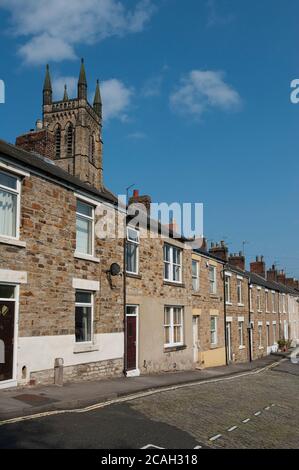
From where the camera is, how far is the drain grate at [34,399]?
32.1ft

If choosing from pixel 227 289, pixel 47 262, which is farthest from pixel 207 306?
pixel 47 262

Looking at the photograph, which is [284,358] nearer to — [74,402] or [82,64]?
[74,402]

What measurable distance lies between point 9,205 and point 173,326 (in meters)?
11.3

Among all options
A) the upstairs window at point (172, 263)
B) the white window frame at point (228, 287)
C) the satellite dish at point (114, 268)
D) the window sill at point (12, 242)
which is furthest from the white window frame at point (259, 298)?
the window sill at point (12, 242)

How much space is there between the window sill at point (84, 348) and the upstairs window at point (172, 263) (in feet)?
21.4

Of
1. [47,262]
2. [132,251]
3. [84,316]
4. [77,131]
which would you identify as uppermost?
[77,131]

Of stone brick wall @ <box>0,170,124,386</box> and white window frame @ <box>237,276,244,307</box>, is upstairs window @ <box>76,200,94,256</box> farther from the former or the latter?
white window frame @ <box>237,276,244,307</box>

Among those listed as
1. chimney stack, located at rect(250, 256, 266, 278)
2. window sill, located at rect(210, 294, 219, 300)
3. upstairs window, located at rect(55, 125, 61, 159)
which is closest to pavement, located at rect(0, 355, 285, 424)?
window sill, located at rect(210, 294, 219, 300)

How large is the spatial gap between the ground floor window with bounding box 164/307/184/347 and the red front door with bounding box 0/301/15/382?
9646 mm

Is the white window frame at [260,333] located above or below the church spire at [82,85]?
below

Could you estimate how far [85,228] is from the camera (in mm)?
14945

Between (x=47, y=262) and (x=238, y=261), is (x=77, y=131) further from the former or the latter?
(x=47, y=262)

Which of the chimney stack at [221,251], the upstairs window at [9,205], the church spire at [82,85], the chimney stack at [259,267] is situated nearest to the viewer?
the upstairs window at [9,205]

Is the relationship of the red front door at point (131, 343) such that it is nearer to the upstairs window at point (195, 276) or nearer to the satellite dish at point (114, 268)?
the satellite dish at point (114, 268)
